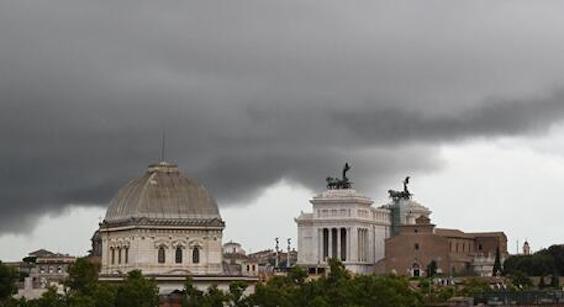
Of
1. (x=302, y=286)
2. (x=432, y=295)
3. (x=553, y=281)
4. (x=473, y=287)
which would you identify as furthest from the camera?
(x=553, y=281)

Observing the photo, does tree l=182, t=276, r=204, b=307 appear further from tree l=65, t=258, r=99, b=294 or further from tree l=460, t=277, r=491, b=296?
tree l=460, t=277, r=491, b=296

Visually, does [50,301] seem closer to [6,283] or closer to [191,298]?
[191,298]

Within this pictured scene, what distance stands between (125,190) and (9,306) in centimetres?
4510

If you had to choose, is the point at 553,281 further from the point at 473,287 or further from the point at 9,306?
the point at 9,306

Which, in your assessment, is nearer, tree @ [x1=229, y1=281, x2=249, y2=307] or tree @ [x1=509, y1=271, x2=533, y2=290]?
tree @ [x1=229, y1=281, x2=249, y2=307]

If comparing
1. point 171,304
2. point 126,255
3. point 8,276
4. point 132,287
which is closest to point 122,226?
point 126,255

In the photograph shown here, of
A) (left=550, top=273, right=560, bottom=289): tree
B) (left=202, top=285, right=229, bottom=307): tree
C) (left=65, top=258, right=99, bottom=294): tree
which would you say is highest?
(left=550, top=273, right=560, bottom=289): tree

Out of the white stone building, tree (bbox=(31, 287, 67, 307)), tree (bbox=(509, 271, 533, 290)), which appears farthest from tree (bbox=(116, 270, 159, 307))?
tree (bbox=(509, 271, 533, 290))

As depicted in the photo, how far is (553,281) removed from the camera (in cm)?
18538

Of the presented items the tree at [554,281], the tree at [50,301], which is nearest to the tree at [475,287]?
the tree at [554,281]

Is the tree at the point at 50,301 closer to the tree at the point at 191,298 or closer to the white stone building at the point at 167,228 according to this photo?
the tree at the point at 191,298

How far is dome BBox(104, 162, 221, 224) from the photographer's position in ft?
541

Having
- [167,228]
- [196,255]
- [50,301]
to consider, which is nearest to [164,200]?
[167,228]

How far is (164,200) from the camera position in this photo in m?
165
